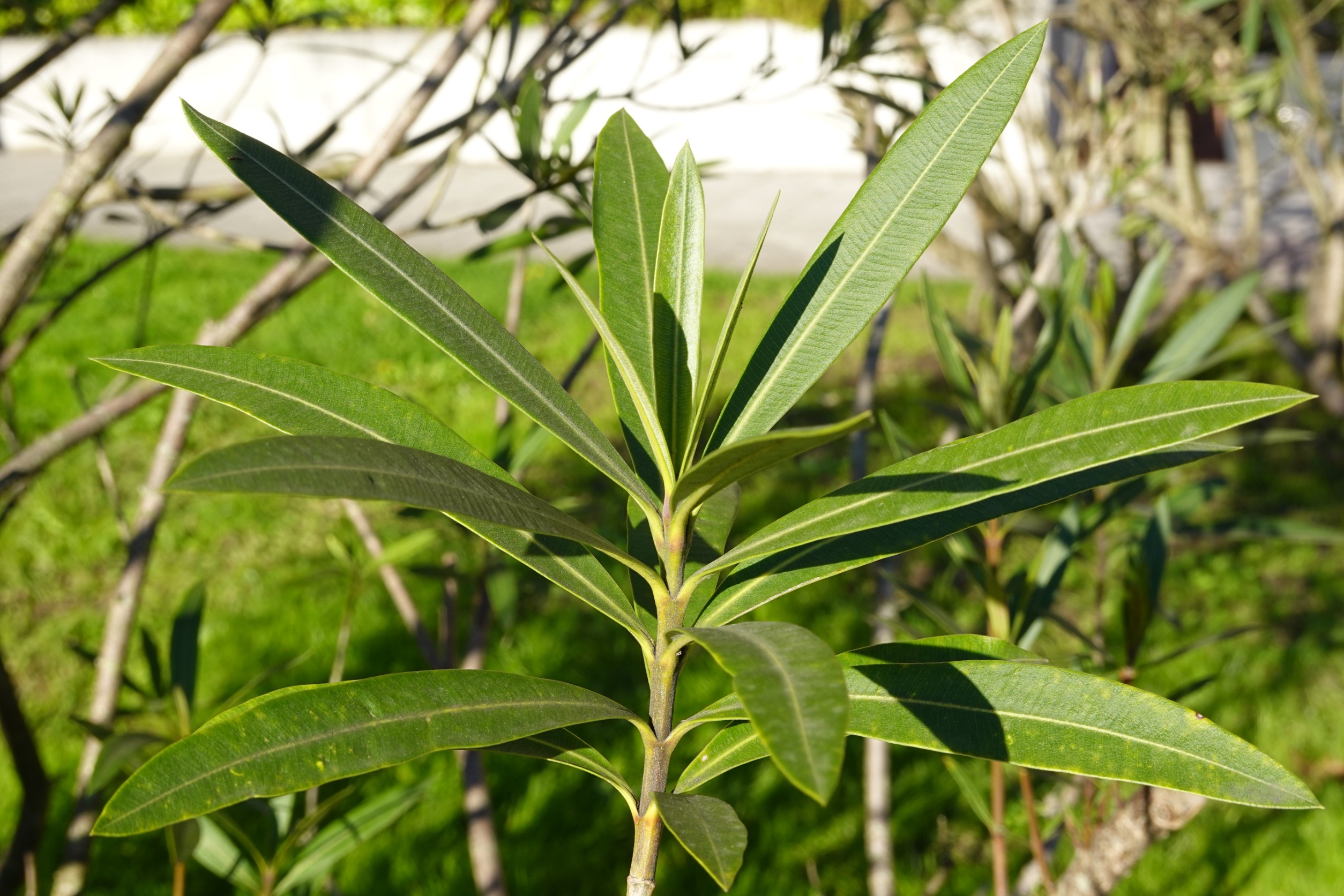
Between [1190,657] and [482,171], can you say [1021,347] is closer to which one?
[1190,657]

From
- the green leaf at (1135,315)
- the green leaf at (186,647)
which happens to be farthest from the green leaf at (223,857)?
the green leaf at (1135,315)

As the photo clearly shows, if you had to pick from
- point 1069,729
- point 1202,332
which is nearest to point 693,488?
point 1069,729

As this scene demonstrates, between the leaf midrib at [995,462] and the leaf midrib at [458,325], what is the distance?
0.10 meters

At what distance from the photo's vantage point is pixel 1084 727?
64 cm

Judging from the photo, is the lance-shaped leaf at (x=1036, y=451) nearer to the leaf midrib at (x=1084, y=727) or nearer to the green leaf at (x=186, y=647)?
the leaf midrib at (x=1084, y=727)

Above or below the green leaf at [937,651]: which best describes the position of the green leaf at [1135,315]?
above

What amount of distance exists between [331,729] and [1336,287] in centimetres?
482

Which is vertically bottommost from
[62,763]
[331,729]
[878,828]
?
[331,729]

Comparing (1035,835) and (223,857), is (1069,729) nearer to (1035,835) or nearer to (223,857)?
(1035,835)

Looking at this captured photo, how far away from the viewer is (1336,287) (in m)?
4.26

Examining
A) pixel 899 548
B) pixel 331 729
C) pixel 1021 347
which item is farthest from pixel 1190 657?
pixel 331 729

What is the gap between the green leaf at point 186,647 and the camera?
139cm

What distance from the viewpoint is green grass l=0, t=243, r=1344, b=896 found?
237 cm

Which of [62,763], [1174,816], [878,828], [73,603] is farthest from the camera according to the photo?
[73,603]
